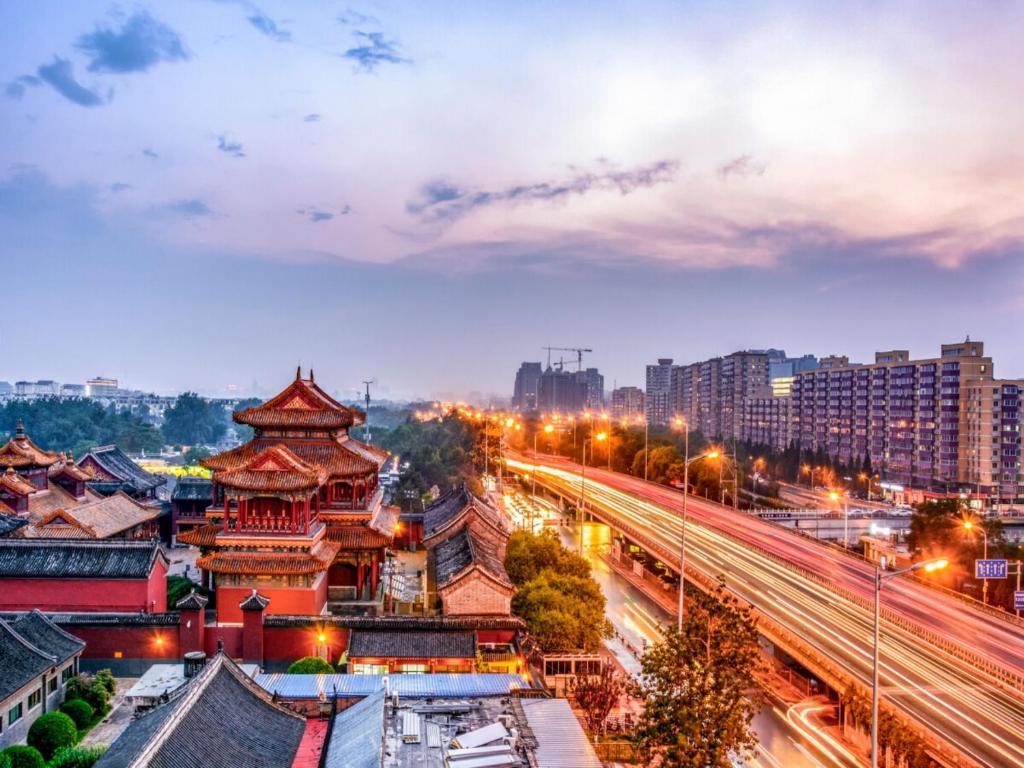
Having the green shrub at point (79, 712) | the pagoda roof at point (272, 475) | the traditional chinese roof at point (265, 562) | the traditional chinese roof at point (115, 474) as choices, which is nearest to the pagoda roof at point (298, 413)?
the pagoda roof at point (272, 475)

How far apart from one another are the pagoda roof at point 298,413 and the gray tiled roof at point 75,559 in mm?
8293

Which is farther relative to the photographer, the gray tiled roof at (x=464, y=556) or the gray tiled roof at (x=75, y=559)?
the gray tiled roof at (x=464, y=556)

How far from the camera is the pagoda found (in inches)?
1307

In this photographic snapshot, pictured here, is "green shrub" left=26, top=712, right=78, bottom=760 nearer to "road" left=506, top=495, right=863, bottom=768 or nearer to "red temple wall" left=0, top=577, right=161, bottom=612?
"red temple wall" left=0, top=577, right=161, bottom=612

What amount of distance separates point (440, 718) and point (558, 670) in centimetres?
1407

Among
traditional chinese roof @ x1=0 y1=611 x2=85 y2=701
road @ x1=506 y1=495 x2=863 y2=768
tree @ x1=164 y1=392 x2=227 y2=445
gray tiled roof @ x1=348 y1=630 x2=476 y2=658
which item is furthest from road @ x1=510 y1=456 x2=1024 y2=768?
tree @ x1=164 y1=392 x2=227 y2=445

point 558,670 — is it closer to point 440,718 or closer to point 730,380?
point 440,718

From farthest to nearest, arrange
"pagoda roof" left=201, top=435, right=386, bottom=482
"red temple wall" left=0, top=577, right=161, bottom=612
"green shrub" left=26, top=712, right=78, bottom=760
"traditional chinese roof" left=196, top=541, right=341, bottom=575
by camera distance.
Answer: "pagoda roof" left=201, top=435, right=386, bottom=482
"traditional chinese roof" left=196, top=541, right=341, bottom=575
"red temple wall" left=0, top=577, right=161, bottom=612
"green shrub" left=26, top=712, right=78, bottom=760

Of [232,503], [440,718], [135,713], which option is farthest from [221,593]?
[440,718]

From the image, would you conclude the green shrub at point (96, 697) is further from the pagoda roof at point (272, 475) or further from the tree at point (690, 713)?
the tree at point (690, 713)

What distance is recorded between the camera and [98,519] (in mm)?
47938

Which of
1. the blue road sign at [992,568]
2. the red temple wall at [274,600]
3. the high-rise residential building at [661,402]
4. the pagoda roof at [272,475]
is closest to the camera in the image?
the red temple wall at [274,600]

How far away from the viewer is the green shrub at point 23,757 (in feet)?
66.9

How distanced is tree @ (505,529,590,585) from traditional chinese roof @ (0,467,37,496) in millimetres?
31215
